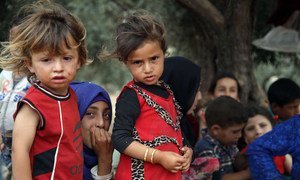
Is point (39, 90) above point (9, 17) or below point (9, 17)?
below

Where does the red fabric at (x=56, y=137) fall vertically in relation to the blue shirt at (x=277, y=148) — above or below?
above

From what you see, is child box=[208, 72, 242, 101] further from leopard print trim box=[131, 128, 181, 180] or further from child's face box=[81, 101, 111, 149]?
leopard print trim box=[131, 128, 181, 180]

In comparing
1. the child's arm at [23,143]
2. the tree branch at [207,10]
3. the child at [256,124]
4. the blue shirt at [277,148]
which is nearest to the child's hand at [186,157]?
the blue shirt at [277,148]

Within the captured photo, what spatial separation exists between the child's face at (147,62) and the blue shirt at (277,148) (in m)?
0.93

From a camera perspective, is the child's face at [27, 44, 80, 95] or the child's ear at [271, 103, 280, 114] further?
the child's ear at [271, 103, 280, 114]

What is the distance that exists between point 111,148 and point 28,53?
28.8 inches

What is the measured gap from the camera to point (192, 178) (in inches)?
156

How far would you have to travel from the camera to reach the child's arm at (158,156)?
9.72 ft

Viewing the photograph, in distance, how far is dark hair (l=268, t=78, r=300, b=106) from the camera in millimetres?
5418

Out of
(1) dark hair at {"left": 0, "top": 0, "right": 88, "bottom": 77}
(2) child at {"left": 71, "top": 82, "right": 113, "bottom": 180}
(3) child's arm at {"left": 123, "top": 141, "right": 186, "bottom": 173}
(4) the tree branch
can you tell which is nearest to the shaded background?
(4) the tree branch

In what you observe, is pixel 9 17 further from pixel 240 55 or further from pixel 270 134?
pixel 240 55

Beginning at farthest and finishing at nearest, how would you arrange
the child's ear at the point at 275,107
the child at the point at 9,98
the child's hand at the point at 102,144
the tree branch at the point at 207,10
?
the tree branch at the point at 207,10, the child's ear at the point at 275,107, the child at the point at 9,98, the child's hand at the point at 102,144

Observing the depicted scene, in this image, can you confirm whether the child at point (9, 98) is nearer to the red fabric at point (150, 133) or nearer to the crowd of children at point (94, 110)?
the crowd of children at point (94, 110)

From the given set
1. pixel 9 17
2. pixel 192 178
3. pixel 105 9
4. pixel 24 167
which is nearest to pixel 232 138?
pixel 192 178
